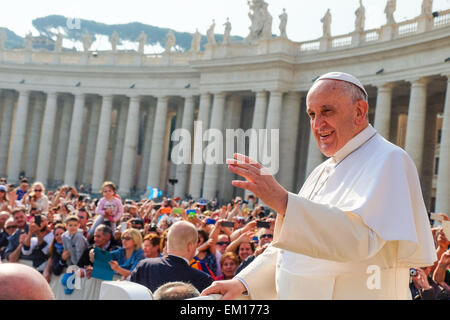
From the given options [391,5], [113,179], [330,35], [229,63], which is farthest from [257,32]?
[113,179]

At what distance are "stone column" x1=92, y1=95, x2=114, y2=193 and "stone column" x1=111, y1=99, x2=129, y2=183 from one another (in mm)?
4152

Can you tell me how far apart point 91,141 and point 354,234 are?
61.8 meters

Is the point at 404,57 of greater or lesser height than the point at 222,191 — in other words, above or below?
above

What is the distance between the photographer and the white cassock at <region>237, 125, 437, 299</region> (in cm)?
325

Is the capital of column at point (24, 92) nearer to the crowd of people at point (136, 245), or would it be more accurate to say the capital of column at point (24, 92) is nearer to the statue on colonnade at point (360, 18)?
the statue on colonnade at point (360, 18)

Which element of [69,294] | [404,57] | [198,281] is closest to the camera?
[198,281]

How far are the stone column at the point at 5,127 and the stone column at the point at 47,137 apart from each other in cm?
756

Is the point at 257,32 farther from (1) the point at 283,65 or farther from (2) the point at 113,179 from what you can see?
(2) the point at 113,179

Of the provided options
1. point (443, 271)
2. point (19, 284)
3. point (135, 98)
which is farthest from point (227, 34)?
point (19, 284)

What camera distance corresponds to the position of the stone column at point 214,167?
154 ft

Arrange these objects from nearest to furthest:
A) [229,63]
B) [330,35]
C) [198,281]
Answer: [198,281] < [330,35] < [229,63]

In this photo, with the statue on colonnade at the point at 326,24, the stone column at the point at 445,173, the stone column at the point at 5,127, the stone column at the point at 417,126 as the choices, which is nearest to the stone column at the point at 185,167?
the statue on colonnade at the point at 326,24

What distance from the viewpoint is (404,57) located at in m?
36.2

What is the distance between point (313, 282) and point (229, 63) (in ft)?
147
